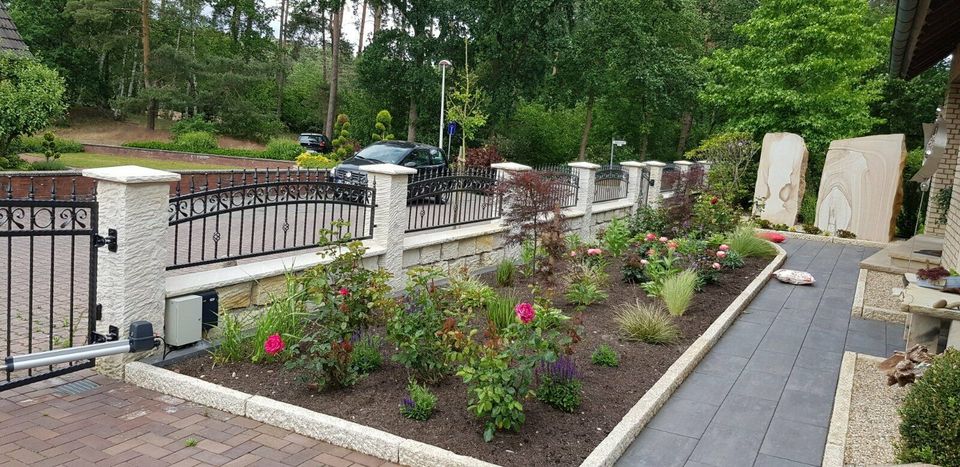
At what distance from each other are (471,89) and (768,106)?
11.8 m

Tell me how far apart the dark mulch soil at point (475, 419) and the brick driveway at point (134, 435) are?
0.31m

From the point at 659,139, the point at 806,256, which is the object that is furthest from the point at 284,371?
the point at 659,139

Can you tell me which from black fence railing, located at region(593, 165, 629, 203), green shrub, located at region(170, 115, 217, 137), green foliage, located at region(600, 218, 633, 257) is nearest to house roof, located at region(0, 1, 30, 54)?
black fence railing, located at region(593, 165, 629, 203)

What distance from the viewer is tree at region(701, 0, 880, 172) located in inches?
758

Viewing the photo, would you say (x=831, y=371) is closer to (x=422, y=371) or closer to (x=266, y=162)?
(x=422, y=371)

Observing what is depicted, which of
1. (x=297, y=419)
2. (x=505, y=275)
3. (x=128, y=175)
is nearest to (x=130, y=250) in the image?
(x=128, y=175)

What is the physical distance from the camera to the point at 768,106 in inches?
803

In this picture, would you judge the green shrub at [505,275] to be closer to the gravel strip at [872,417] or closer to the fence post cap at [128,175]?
the gravel strip at [872,417]

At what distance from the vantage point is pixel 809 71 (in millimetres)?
19609

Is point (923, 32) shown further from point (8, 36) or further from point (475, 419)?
point (8, 36)

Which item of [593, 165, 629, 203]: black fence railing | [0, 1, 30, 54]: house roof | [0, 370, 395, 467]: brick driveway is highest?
[0, 1, 30, 54]: house roof

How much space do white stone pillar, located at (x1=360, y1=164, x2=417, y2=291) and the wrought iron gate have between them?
2634 mm

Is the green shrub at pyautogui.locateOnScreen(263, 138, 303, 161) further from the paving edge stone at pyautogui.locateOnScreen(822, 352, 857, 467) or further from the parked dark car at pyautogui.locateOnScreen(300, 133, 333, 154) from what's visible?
the paving edge stone at pyautogui.locateOnScreen(822, 352, 857, 467)

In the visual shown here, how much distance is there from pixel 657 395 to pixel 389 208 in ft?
→ 11.5
